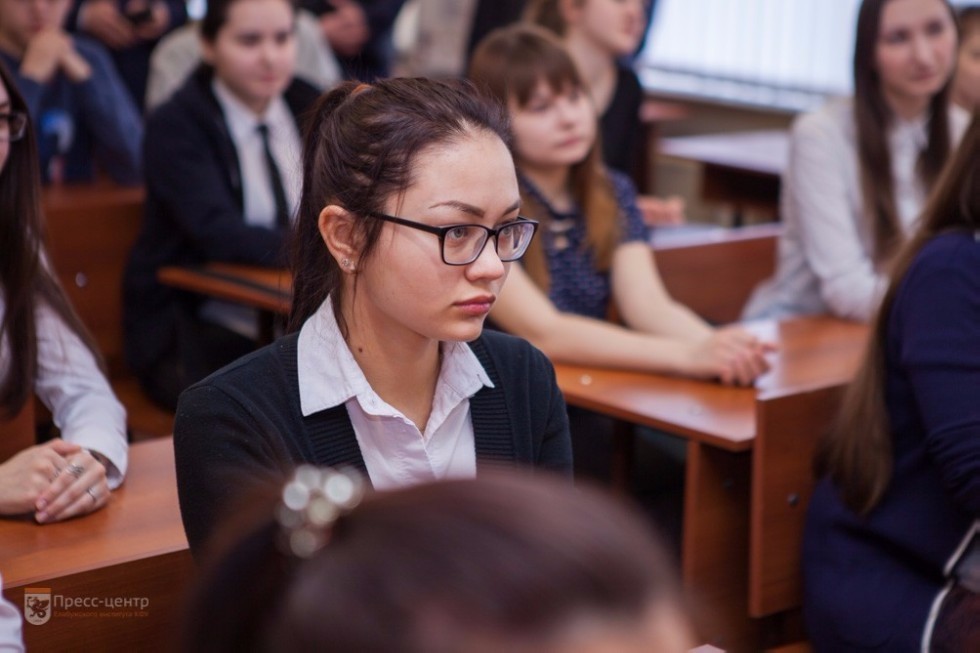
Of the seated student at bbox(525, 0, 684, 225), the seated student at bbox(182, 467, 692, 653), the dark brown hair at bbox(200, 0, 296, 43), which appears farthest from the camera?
the seated student at bbox(525, 0, 684, 225)

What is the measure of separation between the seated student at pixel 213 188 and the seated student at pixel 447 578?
2.38 metres

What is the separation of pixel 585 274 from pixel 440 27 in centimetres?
274

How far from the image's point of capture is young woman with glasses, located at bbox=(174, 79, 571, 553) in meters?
1.39

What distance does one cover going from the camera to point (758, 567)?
2.04 m

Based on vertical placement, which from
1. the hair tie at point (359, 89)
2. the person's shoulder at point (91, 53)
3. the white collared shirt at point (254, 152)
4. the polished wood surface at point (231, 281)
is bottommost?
the polished wood surface at point (231, 281)

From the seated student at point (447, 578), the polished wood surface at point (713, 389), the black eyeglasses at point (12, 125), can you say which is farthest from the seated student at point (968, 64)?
the seated student at point (447, 578)

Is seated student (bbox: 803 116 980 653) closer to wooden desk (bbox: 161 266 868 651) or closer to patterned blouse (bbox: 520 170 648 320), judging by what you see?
wooden desk (bbox: 161 266 868 651)

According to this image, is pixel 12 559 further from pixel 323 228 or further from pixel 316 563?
pixel 316 563

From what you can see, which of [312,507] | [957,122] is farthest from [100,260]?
[312,507]

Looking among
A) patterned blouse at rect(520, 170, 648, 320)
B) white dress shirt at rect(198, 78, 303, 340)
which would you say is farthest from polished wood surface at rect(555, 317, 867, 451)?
white dress shirt at rect(198, 78, 303, 340)

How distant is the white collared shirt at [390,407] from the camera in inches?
56.7

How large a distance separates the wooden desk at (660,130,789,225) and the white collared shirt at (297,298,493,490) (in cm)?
339

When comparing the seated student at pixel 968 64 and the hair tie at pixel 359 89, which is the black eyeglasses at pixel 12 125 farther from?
the seated student at pixel 968 64

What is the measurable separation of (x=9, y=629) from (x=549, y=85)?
1781 mm
